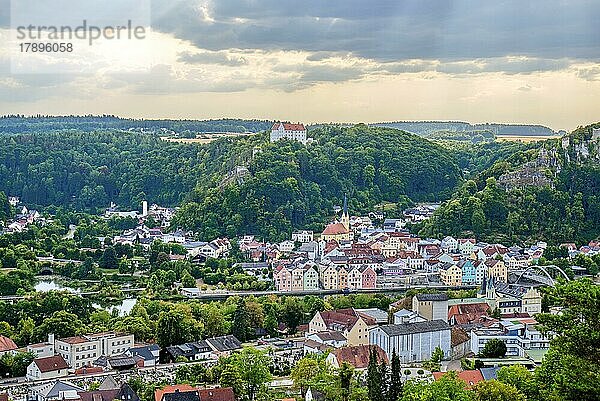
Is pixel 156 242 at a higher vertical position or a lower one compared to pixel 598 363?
lower

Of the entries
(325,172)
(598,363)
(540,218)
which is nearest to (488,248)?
(540,218)

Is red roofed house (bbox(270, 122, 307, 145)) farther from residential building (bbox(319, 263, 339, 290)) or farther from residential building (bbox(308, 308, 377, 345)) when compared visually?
residential building (bbox(308, 308, 377, 345))

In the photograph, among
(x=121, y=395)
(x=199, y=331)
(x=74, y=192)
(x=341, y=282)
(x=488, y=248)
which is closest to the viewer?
(x=121, y=395)

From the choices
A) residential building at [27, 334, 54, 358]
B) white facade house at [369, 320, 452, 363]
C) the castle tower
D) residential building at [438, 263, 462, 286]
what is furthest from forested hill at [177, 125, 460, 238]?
white facade house at [369, 320, 452, 363]

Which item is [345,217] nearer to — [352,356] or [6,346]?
[6,346]

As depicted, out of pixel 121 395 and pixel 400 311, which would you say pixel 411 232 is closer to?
pixel 400 311

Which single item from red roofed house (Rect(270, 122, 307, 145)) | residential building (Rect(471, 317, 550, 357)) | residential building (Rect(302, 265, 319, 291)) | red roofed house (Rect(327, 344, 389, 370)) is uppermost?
red roofed house (Rect(270, 122, 307, 145))

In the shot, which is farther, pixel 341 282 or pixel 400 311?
pixel 341 282
